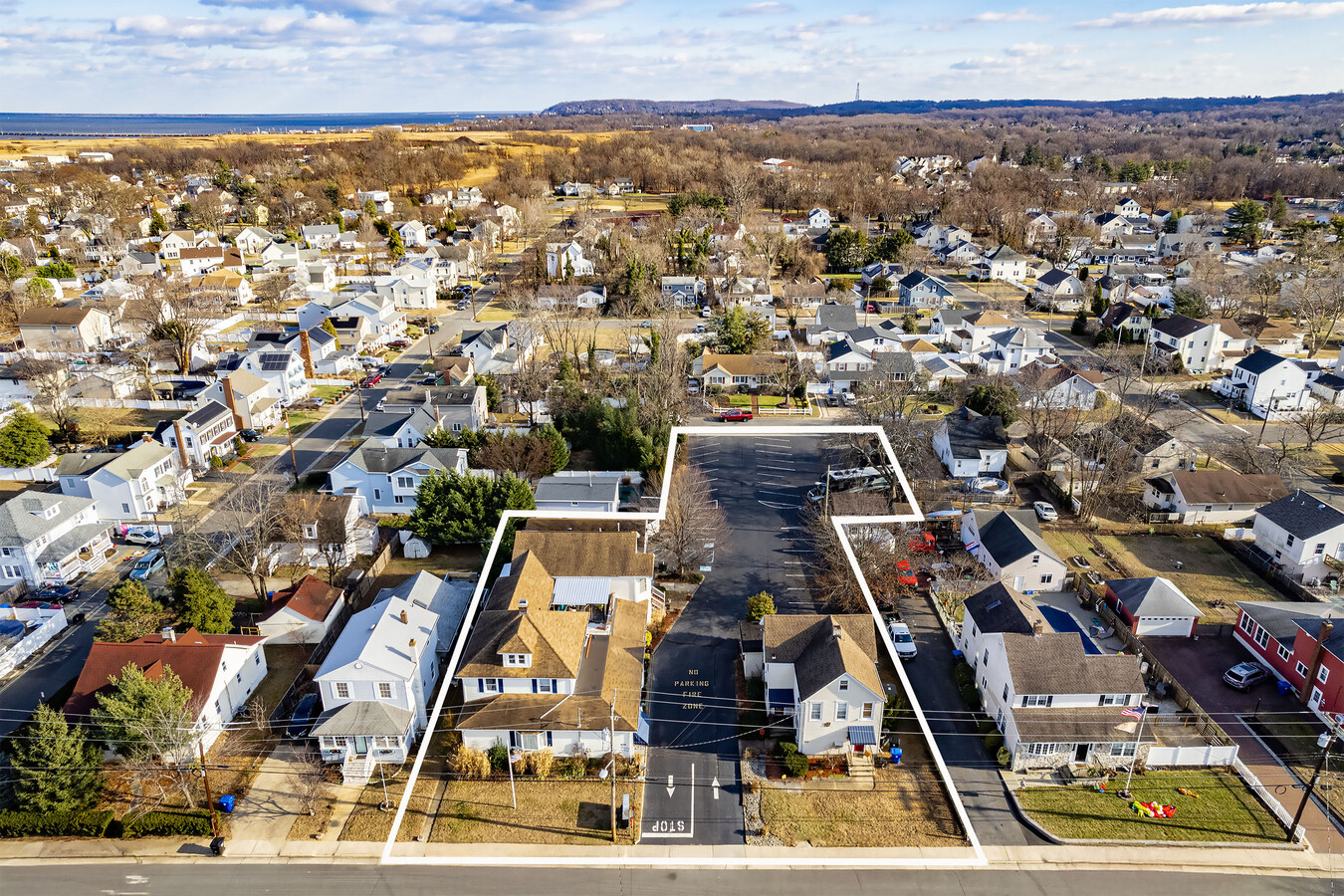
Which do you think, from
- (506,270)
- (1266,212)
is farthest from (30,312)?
(1266,212)

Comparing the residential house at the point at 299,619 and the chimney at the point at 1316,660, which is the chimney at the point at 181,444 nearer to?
the residential house at the point at 299,619

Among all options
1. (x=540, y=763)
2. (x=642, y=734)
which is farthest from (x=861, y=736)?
(x=540, y=763)

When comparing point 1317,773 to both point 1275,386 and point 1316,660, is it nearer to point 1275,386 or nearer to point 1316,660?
point 1316,660

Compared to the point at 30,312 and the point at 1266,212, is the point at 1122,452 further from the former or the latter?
the point at 1266,212

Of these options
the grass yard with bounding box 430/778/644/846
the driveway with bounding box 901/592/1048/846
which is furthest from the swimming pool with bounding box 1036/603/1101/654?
the grass yard with bounding box 430/778/644/846

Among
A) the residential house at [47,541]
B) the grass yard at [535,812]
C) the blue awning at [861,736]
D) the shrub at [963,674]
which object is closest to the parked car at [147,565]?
the residential house at [47,541]

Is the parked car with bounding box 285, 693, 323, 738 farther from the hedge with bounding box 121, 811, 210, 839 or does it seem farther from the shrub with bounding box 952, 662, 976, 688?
Result: the shrub with bounding box 952, 662, 976, 688
